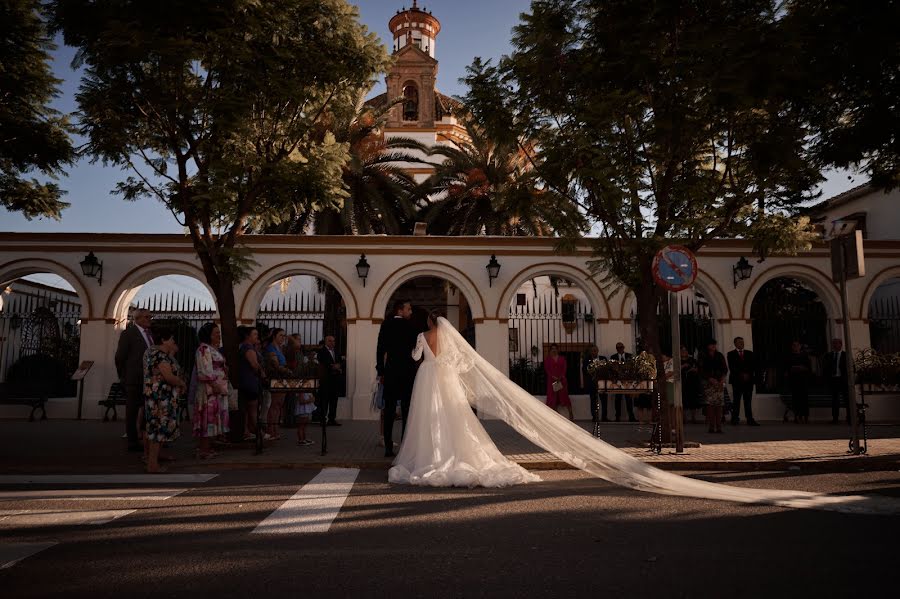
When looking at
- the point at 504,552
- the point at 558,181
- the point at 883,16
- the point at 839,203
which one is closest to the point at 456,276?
the point at 558,181

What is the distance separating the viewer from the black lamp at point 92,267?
16156mm

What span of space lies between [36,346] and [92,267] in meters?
3.78

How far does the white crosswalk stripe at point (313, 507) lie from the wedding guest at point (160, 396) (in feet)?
6.87

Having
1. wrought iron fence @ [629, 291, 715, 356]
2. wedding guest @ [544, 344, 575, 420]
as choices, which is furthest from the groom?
wrought iron fence @ [629, 291, 715, 356]

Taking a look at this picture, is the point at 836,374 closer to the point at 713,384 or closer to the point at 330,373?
the point at 713,384

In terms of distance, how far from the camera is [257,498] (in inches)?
252

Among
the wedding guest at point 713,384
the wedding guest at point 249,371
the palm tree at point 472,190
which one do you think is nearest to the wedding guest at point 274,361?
the wedding guest at point 249,371

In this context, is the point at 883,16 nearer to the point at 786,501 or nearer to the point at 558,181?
the point at 558,181

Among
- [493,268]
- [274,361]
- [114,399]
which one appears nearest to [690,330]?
[493,268]

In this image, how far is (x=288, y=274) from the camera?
1714 centimetres

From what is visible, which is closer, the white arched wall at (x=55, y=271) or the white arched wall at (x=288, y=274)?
the white arched wall at (x=55, y=271)

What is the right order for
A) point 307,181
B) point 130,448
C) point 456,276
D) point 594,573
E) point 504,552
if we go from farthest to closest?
point 456,276
point 307,181
point 130,448
point 504,552
point 594,573

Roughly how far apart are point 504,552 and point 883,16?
8581mm

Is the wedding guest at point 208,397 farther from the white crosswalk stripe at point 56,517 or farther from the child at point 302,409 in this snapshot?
the white crosswalk stripe at point 56,517
